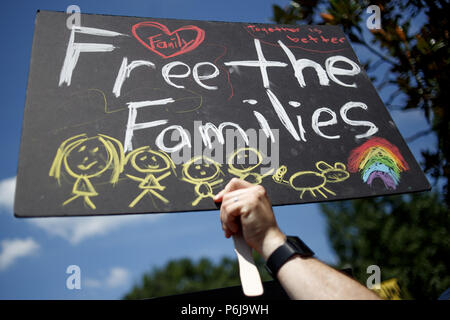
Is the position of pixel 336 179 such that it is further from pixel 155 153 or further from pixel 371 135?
pixel 155 153

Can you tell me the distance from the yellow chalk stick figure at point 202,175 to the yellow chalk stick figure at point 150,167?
0.07 meters

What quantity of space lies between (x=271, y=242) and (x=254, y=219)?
0.10 metres

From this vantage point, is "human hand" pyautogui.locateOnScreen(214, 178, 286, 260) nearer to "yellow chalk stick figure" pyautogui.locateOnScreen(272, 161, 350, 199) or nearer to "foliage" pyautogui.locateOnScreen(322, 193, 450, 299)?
"yellow chalk stick figure" pyautogui.locateOnScreen(272, 161, 350, 199)

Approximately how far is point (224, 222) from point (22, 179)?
2.46ft

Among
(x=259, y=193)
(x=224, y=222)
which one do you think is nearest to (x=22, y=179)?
(x=224, y=222)

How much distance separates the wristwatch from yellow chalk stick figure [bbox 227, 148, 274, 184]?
0.33 meters

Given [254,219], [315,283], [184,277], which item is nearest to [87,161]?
[254,219]

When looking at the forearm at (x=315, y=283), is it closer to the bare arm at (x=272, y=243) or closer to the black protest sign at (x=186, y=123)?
the bare arm at (x=272, y=243)

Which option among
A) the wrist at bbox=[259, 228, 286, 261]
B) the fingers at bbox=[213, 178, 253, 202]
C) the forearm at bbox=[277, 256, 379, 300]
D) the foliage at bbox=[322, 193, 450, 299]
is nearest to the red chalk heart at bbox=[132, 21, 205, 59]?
the fingers at bbox=[213, 178, 253, 202]

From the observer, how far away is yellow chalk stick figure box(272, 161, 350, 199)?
1379 mm

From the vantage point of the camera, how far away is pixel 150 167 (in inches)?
51.5

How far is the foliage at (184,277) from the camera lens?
122 ft

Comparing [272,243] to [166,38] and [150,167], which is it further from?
[166,38]
